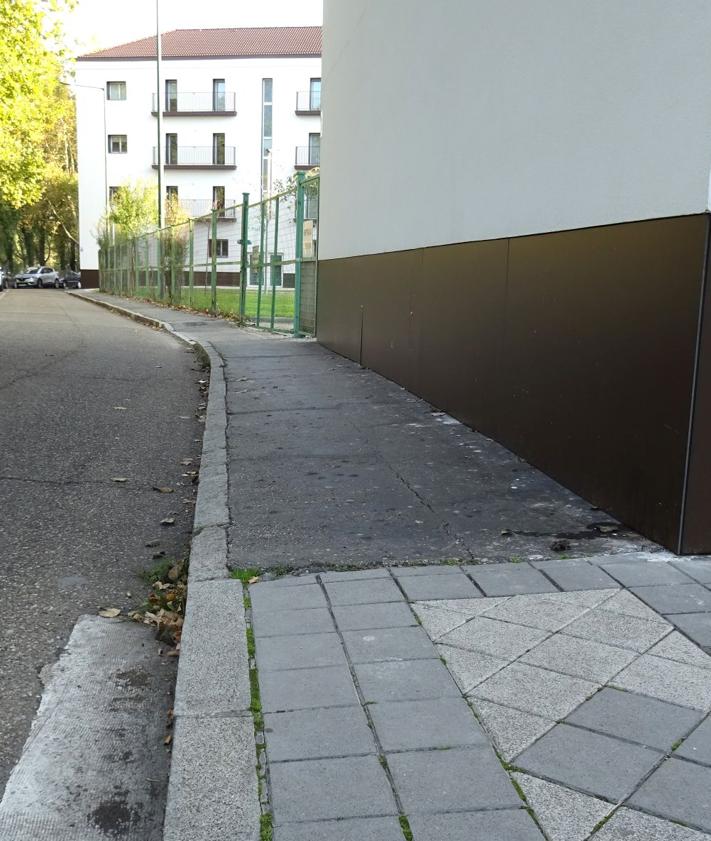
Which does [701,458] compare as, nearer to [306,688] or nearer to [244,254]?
[306,688]

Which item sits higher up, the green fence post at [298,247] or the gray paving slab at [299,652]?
the green fence post at [298,247]

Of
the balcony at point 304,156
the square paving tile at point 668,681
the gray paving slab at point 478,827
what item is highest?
the balcony at point 304,156

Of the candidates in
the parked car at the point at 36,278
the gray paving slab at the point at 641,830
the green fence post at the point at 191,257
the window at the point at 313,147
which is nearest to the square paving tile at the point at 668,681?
the gray paving slab at the point at 641,830

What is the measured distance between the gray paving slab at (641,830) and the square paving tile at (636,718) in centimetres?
33

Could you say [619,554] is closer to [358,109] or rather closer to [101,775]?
[101,775]

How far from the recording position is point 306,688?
270 centimetres

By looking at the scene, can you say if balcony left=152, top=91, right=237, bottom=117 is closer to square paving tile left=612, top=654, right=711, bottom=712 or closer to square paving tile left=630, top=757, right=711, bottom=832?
square paving tile left=612, top=654, right=711, bottom=712

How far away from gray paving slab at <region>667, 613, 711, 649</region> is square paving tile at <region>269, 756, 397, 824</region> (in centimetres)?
134

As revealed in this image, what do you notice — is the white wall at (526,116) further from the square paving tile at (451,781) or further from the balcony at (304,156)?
the balcony at (304,156)

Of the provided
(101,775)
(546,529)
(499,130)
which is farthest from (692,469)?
(499,130)

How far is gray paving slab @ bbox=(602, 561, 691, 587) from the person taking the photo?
3.52m

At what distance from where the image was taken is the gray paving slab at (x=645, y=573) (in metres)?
3.52

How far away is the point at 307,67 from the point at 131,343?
1657 inches

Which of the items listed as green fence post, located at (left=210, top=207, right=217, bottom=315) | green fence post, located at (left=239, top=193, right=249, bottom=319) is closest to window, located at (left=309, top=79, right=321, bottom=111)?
green fence post, located at (left=210, top=207, right=217, bottom=315)
